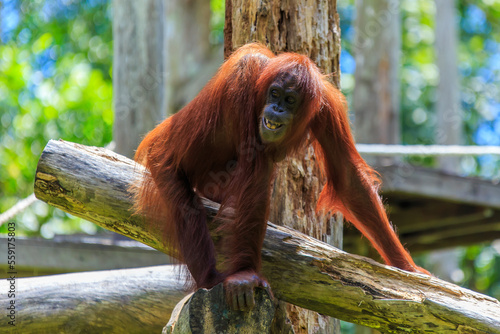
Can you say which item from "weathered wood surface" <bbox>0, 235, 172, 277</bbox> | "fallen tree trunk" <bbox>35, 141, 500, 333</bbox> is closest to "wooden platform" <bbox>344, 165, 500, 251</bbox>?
"weathered wood surface" <bbox>0, 235, 172, 277</bbox>

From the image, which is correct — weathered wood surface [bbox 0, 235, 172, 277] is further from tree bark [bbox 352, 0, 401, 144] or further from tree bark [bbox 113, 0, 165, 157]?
tree bark [bbox 352, 0, 401, 144]

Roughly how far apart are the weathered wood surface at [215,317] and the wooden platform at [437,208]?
3173 mm

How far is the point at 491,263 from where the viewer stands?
53.3ft

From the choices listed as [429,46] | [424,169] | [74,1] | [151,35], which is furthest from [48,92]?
[429,46]

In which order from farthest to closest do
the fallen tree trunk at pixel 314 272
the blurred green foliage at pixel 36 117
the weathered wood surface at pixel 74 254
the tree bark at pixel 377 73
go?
the blurred green foliage at pixel 36 117
the tree bark at pixel 377 73
the weathered wood surface at pixel 74 254
the fallen tree trunk at pixel 314 272

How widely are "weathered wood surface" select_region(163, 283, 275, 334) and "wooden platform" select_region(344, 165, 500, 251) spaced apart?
3173 millimetres

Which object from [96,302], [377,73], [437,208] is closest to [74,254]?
[96,302]

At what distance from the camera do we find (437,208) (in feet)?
24.5

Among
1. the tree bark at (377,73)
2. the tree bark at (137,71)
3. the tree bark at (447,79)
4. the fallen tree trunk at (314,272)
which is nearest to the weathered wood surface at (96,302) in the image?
the fallen tree trunk at (314,272)

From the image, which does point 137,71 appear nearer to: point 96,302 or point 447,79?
point 96,302

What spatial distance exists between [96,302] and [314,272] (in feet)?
5.74

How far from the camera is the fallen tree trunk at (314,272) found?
2.89 m

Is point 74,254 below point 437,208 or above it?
below

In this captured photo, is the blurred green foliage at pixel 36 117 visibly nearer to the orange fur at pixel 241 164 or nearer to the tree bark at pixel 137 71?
the tree bark at pixel 137 71
